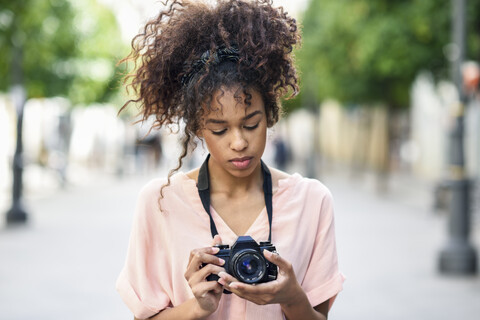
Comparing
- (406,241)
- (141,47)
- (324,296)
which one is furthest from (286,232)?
(406,241)

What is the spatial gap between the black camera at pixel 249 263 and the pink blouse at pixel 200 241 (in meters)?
0.22

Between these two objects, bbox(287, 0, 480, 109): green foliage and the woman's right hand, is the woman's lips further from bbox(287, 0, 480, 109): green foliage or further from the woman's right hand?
bbox(287, 0, 480, 109): green foliage

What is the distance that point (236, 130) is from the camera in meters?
2.37

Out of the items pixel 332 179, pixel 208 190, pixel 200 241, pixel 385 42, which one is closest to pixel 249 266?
pixel 200 241

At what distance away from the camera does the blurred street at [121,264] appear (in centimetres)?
761

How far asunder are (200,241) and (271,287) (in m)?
0.33

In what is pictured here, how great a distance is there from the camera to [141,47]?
259 centimetres

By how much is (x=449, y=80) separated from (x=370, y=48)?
222 cm

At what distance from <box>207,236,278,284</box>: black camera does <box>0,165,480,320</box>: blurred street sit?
16.8 feet

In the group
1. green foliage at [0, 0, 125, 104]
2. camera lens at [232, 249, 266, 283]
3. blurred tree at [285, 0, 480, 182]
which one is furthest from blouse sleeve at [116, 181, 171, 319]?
blurred tree at [285, 0, 480, 182]

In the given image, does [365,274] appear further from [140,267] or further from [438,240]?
[140,267]

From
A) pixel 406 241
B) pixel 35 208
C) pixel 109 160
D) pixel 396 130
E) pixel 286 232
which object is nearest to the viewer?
pixel 286 232

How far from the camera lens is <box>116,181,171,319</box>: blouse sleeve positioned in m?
2.46

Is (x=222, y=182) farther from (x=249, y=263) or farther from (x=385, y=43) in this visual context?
(x=385, y=43)
